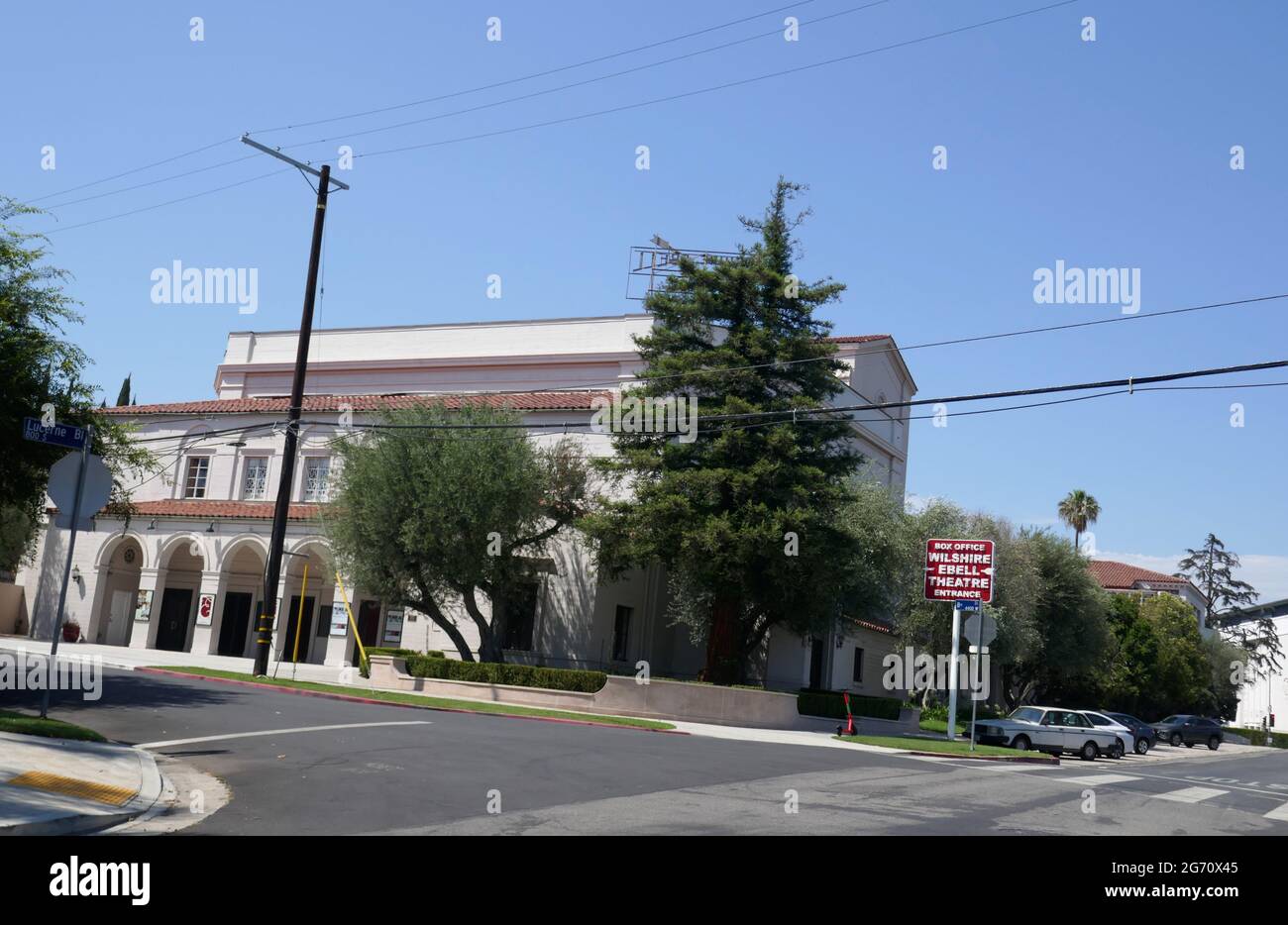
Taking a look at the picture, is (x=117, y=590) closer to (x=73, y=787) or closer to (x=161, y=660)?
(x=161, y=660)

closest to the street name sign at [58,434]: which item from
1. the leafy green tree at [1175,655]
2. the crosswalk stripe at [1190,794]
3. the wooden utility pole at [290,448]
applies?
the wooden utility pole at [290,448]

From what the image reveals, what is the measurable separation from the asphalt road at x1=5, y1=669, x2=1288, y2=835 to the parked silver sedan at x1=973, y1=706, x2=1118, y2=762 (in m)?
10.5

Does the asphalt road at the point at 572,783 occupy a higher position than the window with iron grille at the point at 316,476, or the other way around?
the window with iron grille at the point at 316,476

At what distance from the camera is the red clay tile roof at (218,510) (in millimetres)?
41938

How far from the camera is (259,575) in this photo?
44688 millimetres

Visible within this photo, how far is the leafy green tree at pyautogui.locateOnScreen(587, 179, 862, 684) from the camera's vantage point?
31.7 metres

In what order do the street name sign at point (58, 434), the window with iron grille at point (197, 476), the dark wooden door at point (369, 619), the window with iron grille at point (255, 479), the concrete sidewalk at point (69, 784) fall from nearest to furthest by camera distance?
1. the concrete sidewalk at point (69, 784)
2. the street name sign at point (58, 434)
3. the dark wooden door at point (369, 619)
4. the window with iron grille at point (255, 479)
5. the window with iron grille at point (197, 476)

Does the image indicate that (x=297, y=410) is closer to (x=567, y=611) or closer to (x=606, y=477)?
(x=606, y=477)

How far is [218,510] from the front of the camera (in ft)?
142

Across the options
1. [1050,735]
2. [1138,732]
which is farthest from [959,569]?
[1138,732]

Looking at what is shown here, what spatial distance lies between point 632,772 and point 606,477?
69.8ft

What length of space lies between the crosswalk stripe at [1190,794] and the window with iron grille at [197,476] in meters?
38.3

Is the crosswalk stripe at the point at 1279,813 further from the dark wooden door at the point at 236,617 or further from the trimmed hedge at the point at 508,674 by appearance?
the dark wooden door at the point at 236,617
